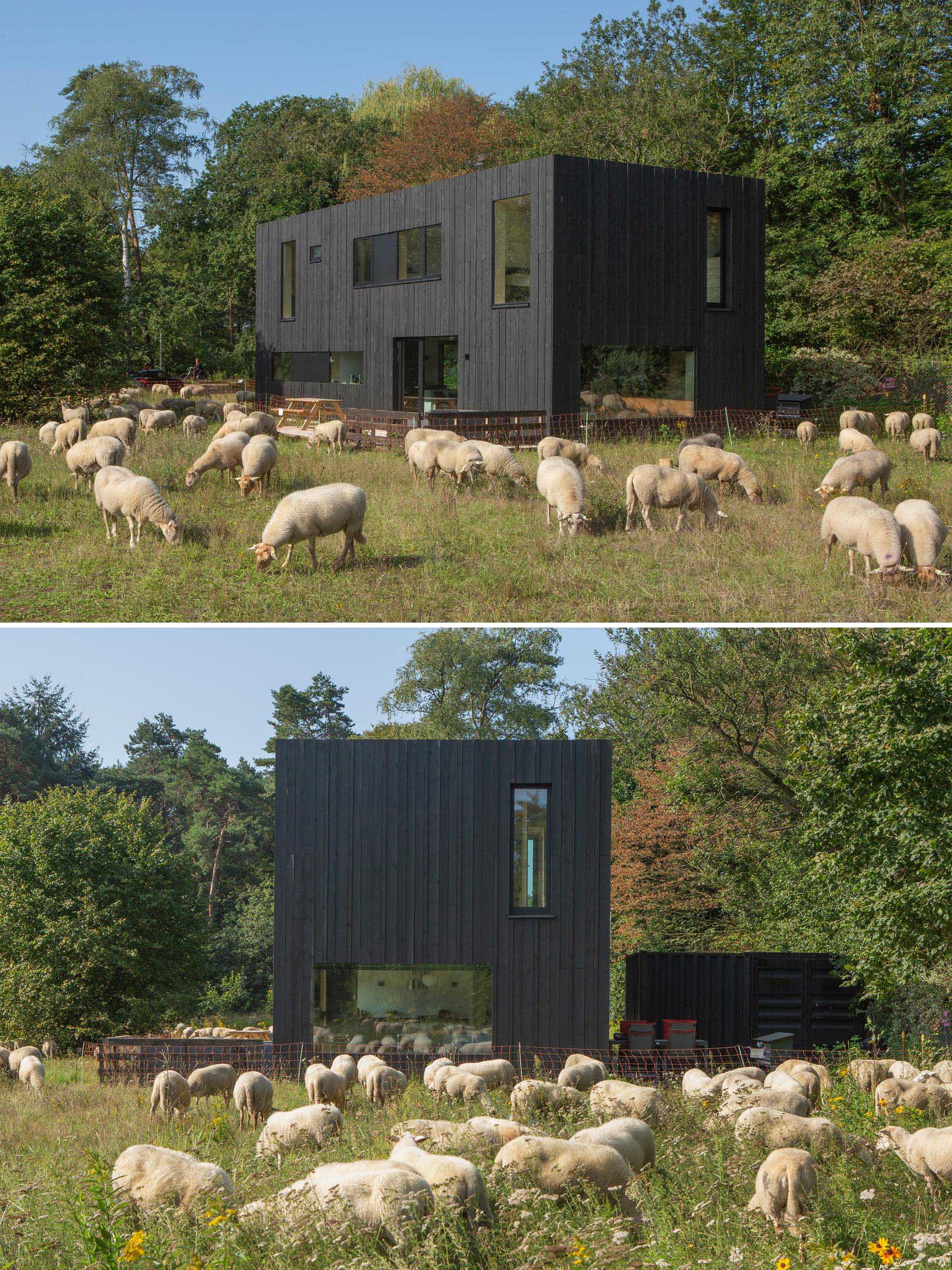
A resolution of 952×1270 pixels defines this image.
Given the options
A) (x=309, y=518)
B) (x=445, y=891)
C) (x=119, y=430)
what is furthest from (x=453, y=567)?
(x=119, y=430)

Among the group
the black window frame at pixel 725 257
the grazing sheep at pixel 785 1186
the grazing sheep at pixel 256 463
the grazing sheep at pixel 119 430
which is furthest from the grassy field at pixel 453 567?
the black window frame at pixel 725 257

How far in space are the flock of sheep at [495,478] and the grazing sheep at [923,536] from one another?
0.01 meters

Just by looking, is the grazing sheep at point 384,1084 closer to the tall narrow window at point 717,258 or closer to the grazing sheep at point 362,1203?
the grazing sheep at point 362,1203

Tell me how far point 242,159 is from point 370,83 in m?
9.39

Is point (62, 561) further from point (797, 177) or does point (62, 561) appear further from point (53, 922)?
point (797, 177)

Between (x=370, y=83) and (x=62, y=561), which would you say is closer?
(x=62, y=561)

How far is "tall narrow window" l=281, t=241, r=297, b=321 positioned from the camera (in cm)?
3266

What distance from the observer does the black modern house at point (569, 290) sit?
22.7 metres

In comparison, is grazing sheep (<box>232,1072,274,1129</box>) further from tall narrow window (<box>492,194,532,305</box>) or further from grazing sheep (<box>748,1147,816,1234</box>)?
tall narrow window (<box>492,194,532,305</box>)

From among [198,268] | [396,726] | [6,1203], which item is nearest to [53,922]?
[6,1203]

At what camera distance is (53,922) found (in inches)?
918

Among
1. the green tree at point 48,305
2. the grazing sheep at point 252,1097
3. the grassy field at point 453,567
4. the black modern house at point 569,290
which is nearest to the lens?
the grazing sheep at point 252,1097

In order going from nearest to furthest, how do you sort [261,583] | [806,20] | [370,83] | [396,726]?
A: [261,583] → [806,20] → [396,726] → [370,83]

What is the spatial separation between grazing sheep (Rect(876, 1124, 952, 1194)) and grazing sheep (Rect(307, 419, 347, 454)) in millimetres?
16884
